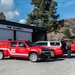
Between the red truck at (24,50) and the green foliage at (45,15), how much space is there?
39366mm

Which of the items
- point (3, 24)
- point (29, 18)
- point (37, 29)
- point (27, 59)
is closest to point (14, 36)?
point (3, 24)

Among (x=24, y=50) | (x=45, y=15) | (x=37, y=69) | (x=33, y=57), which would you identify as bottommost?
(x=37, y=69)

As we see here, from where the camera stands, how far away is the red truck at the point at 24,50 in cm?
2136

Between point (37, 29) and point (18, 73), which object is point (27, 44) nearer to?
point (18, 73)

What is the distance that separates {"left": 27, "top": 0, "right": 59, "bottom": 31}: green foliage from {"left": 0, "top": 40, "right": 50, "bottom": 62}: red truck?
129ft

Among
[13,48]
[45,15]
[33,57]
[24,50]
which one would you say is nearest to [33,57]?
[33,57]

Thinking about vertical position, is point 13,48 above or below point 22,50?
above

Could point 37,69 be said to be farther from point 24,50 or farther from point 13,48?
point 13,48

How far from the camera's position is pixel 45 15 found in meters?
63.4

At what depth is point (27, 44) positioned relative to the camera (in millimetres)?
22094

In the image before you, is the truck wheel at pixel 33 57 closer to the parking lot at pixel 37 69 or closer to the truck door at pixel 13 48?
the truck door at pixel 13 48

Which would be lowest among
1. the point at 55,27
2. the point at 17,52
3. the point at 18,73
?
the point at 18,73

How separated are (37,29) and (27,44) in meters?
22.1

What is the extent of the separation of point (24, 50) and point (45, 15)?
42.2m
